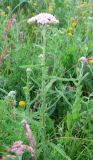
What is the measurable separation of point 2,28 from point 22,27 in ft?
1.27

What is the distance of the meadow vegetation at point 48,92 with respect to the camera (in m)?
1.64

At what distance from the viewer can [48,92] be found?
6.86ft

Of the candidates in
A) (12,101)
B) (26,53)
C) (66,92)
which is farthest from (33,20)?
(26,53)

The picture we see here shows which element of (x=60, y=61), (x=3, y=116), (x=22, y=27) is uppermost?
(x=22, y=27)

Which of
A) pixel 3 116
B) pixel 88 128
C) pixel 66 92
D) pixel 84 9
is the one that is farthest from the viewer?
pixel 84 9

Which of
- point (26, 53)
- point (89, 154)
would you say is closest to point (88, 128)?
point (89, 154)

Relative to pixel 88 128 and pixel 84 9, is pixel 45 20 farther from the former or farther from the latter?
pixel 84 9

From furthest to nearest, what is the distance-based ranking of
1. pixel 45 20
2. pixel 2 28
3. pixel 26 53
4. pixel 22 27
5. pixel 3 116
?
pixel 22 27
pixel 2 28
pixel 26 53
pixel 3 116
pixel 45 20

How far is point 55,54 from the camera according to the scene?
2438mm

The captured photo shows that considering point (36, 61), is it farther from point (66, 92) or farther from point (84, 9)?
point (84, 9)

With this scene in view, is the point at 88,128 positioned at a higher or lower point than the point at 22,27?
lower

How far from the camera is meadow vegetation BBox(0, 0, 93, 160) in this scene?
1.64 meters

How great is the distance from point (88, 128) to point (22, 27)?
1.50m

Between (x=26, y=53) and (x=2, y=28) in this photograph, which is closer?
(x=26, y=53)
